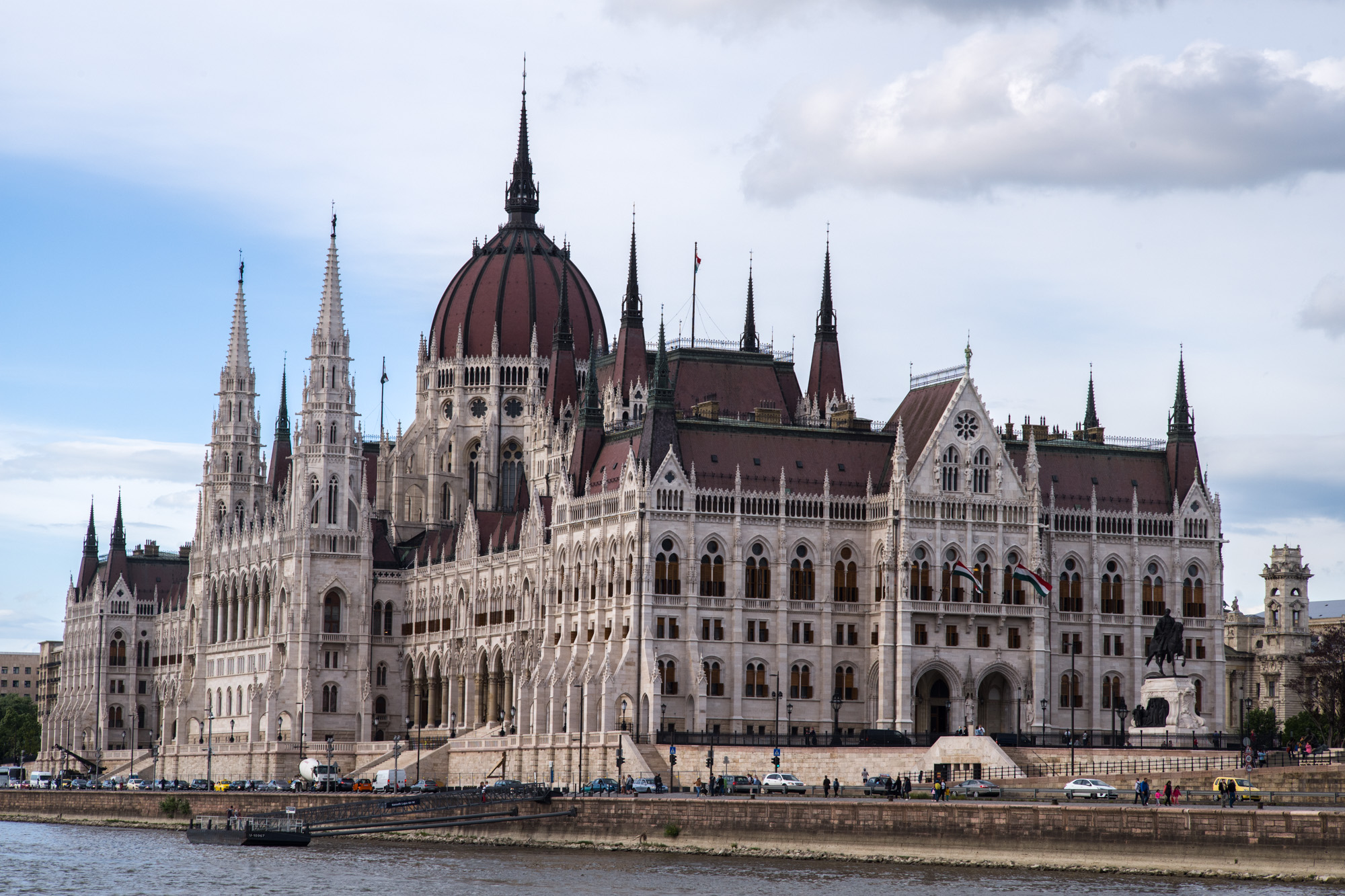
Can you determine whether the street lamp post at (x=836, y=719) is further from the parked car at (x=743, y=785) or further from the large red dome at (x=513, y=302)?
the large red dome at (x=513, y=302)

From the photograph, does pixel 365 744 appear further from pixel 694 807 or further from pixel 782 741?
pixel 694 807

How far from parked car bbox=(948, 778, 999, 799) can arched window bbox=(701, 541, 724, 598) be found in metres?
30.9

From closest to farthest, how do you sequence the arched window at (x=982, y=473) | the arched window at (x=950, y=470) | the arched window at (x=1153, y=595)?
the arched window at (x=950, y=470) < the arched window at (x=982, y=473) < the arched window at (x=1153, y=595)

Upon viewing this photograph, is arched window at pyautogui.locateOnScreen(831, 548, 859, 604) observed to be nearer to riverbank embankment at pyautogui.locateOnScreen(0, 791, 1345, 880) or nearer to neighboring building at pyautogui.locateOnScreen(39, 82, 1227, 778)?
neighboring building at pyautogui.locateOnScreen(39, 82, 1227, 778)

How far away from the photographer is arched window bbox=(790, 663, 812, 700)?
142500 mm

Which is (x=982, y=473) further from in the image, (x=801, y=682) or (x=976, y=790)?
(x=976, y=790)

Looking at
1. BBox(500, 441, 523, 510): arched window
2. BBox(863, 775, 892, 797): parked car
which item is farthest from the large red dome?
BBox(863, 775, 892, 797): parked car

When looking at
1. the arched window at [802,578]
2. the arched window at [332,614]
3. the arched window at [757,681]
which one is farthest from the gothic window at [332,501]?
the arched window at [757,681]

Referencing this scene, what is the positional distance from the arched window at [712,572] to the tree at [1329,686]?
44217 millimetres

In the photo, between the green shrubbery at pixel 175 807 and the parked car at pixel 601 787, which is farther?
the green shrubbery at pixel 175 807

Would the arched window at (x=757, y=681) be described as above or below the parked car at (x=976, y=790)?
above

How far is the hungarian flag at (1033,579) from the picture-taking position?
461 ft

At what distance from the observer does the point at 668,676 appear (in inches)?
5482

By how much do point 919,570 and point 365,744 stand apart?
41657 mm
